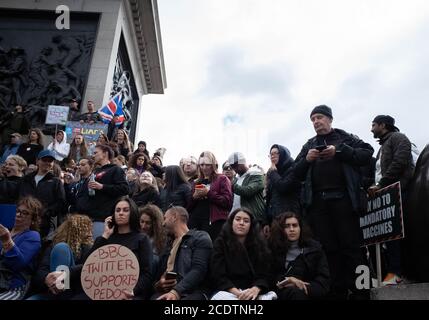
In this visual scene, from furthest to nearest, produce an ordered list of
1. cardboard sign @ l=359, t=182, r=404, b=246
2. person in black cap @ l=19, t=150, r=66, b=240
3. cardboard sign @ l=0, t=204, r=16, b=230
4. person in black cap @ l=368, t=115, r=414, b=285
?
person in black cap @ l=19, t=150, r=66, b=240 < cardboard sign @ l=0, t=204, r=16, b=230 < person in black cap @ l=368, t=115, r=414, b=285 < cardboard sign @ l=359, t=182, r=404, b=246

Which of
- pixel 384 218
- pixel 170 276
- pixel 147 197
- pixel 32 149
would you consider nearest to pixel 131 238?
pixel 170 276

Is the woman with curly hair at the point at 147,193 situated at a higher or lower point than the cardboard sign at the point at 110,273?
higher

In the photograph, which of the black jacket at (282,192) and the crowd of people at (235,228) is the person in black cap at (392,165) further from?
the black jacket at (282,192)

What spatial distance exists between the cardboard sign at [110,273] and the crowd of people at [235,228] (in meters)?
0.32

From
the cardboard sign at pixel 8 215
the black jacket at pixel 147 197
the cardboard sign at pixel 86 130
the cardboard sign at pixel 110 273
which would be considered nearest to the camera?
the cardboard sign at pixel 110 273

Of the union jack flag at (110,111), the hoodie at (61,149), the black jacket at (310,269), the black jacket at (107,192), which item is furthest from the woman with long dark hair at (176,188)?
the union jack flag at (110,111)

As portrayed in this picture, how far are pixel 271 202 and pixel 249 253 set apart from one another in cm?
151

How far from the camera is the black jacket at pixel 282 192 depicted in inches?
247

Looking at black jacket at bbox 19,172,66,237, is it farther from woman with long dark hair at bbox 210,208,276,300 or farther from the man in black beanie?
the man in black beanie

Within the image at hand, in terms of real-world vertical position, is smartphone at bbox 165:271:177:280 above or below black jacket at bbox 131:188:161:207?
below

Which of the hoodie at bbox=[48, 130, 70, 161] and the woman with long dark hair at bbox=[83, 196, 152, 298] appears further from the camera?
the hoodie at bbox=[48, 130, 70, 161]

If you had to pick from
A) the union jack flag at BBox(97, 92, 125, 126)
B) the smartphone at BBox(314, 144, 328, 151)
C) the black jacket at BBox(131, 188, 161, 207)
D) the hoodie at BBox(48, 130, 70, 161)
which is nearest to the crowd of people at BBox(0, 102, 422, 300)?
the smartphone at BBox(314, 144, 328, 151)

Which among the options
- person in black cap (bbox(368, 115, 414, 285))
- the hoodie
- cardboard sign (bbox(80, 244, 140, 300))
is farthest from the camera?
the hoodie

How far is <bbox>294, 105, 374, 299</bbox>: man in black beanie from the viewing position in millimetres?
5309
